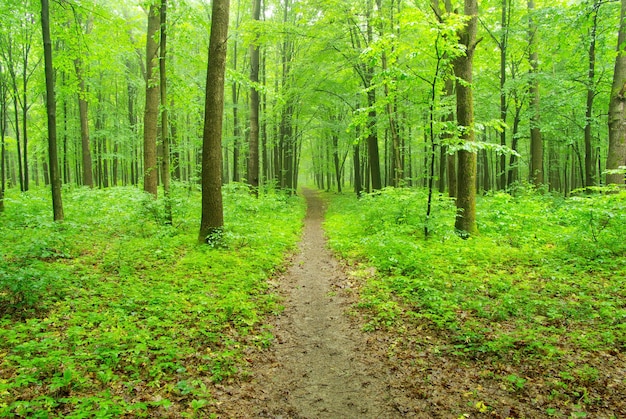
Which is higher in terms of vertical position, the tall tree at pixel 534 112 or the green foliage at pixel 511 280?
the tall tree at pixel 534 112

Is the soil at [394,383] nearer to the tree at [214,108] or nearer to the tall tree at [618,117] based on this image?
the tree at [214,108]

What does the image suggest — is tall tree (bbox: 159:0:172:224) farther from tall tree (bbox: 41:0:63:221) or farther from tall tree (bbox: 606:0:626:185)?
tall tree (bbox: 606:0:626:185)

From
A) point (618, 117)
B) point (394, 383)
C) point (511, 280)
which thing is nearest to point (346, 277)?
point (511, 280)

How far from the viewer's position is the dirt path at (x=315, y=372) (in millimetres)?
3434

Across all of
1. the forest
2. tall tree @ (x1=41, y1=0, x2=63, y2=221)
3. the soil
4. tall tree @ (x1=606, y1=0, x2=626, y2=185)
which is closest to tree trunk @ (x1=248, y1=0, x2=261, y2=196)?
the forest

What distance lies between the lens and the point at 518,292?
18.5 feet

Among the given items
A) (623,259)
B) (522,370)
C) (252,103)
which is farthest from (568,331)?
(252,103)

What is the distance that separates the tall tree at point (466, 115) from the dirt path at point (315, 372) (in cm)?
444

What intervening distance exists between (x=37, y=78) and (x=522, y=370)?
23.2 meters

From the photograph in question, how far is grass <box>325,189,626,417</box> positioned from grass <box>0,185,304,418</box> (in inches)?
88.5

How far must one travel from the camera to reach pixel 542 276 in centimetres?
624

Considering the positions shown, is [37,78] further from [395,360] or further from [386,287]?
Answer: [395,360]

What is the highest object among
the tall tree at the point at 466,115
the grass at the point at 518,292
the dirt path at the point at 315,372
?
the tall tree at the point at 466,115

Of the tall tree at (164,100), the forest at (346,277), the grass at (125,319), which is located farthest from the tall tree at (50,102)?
the tall tree at (164,100)
